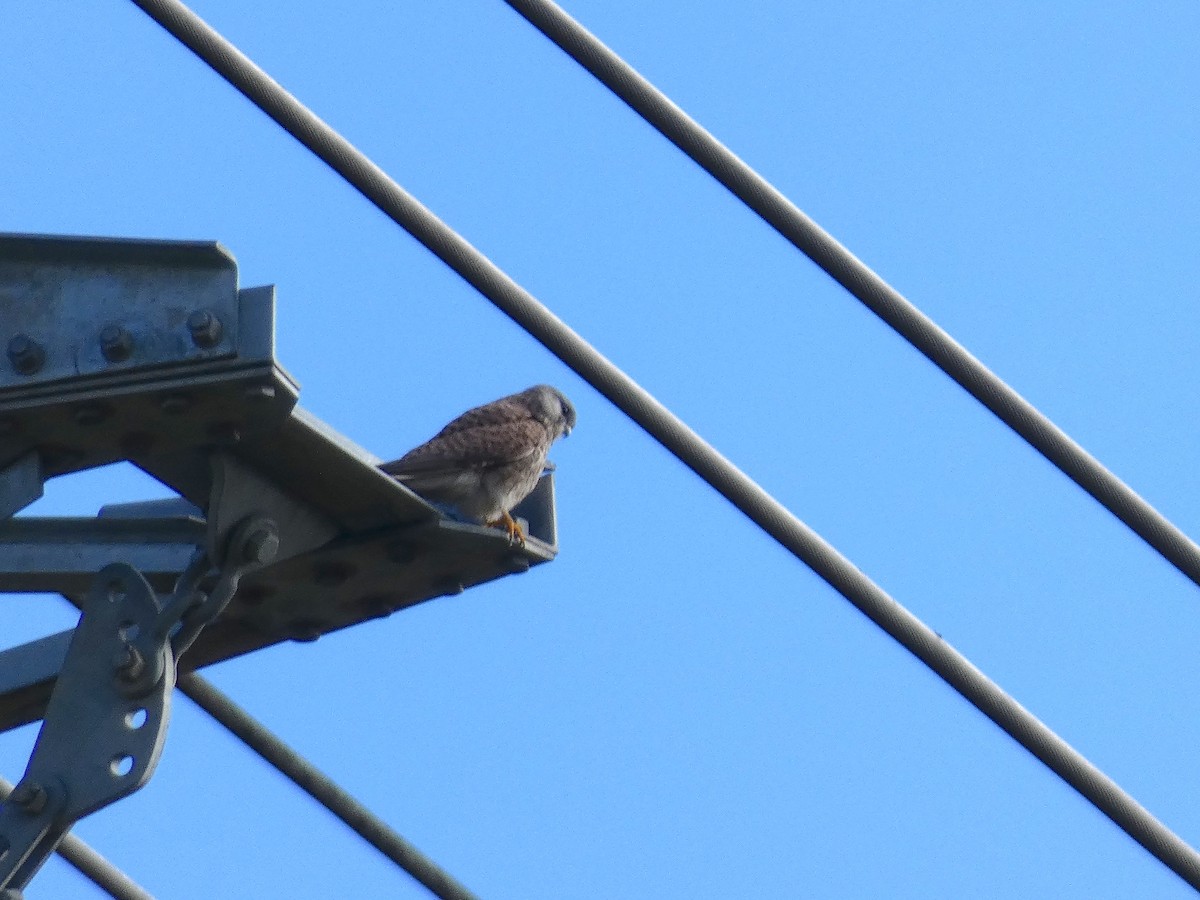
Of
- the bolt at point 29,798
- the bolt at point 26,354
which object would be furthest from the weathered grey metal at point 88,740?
the bolt at point 26,354

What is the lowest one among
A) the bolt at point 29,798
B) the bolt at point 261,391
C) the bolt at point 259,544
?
the bolt at point 29,798

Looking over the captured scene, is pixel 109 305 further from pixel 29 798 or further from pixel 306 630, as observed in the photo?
pixel 306 630

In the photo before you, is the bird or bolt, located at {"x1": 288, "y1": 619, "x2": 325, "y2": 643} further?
the bird

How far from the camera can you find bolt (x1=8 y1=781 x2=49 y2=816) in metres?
2.97

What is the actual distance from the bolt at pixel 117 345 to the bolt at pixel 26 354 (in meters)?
0.11

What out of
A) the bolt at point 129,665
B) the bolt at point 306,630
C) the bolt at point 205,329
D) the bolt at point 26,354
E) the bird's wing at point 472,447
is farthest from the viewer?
the bird's wing at point 472,447

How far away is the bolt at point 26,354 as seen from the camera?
9.46 feet

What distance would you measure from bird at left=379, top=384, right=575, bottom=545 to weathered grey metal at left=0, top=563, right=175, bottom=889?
205 cm

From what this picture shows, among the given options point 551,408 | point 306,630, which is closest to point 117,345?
point 306,630

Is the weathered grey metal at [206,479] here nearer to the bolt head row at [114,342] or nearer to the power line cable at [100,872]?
the bolt head row at [114,342]

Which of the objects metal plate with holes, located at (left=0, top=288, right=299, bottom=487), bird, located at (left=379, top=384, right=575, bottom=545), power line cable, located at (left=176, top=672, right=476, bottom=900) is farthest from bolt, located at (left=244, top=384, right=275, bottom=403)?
bird, located at (left=379, top=384, right=575, bottom=545)

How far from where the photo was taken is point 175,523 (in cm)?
339

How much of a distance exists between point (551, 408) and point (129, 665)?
425 cm

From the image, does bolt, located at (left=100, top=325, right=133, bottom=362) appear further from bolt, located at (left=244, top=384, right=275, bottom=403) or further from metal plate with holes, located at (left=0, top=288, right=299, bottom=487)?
bolt, located at (left=244, top=384, right=275, bottom=403)
